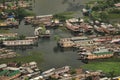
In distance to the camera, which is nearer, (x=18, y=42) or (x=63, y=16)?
(x=18, y=42)

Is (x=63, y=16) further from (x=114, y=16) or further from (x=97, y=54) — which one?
A: (x=97, y=54)

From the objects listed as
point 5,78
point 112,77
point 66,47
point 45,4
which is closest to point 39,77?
point 5,78

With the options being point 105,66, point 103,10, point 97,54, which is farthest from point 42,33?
point 103,10

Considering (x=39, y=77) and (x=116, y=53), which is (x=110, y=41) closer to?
(x=116, y=53)

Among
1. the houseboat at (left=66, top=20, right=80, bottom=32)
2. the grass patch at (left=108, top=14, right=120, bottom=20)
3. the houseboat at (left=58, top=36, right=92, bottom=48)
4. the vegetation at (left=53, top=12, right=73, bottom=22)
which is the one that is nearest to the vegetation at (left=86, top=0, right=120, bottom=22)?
the grass patch at (left=108, top=14, right=120, bottom=20)

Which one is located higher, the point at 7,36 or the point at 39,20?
the point at 39,20

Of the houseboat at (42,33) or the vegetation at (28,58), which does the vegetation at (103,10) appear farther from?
the vegetation at (28,58)
